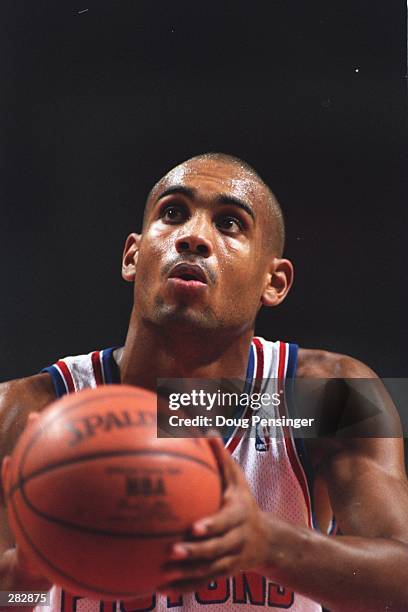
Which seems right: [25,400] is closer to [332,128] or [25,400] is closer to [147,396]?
[147,396]

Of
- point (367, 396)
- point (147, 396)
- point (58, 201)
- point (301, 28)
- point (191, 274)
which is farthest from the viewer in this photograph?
point (58, 201)

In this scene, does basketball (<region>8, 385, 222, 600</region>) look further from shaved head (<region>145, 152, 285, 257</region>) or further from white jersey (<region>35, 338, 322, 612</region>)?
shaved head (<region>145, 152, 285, 257</region>)

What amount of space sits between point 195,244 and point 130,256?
1.27ft

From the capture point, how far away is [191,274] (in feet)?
6.11

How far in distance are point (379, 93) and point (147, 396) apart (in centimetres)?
130

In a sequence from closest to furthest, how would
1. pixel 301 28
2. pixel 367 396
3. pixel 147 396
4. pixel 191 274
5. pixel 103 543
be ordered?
pixel 103 543, pixel 147 396, pixel 191 274, pixel 367 396, pixel 301 28

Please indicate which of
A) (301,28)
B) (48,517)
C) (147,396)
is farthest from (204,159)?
(48,517)

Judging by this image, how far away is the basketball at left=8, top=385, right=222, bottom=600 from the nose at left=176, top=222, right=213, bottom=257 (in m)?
0.68

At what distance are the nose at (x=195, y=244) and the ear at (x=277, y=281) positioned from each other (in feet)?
0.84

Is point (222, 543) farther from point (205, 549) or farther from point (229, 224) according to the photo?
point (229, 224)

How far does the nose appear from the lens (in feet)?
6.18

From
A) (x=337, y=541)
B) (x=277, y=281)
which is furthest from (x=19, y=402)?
(x=337, y=541)

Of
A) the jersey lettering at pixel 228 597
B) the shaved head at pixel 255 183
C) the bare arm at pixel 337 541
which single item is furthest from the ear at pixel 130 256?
the jersey lettering at pixel 228 597

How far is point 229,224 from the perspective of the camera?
196cm
